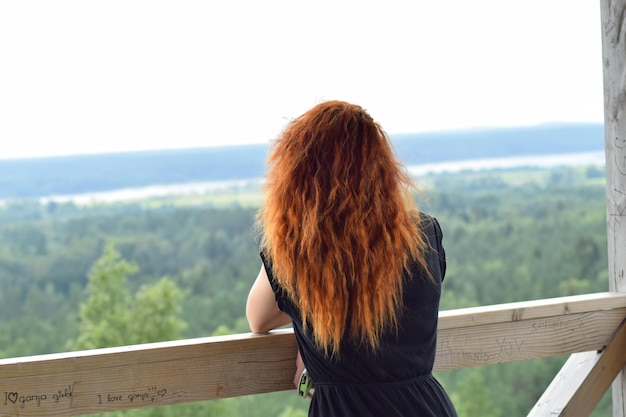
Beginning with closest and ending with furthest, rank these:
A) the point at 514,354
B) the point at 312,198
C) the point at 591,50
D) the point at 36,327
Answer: the point at 312,198, the point at 514,354, the point at 36,327, the point at 591,50

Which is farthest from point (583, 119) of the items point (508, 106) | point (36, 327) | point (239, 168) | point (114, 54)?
point (36, 327)

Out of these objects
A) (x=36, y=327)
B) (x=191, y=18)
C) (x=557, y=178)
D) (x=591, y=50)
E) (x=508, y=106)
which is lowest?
(x=36, y=327)

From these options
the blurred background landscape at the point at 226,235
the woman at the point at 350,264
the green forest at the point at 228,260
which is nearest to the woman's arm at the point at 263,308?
the woman at the point at 350,264

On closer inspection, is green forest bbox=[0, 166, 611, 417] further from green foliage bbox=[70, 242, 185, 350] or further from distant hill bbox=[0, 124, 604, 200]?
distant hill bbox=[0, 124, 604, 200]

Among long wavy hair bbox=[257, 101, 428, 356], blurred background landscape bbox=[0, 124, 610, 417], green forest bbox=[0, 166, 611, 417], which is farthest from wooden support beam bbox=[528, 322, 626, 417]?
blurred background landscape bbox=[0, 124, 610, 417]

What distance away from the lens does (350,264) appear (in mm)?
1325

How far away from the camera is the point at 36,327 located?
1828 centimetres

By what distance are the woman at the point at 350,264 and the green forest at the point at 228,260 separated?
16.3 metres

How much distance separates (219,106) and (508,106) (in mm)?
8832

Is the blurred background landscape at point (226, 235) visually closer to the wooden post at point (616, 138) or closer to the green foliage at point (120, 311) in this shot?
the green foliage at point (120, 311)

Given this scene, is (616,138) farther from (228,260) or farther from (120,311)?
(228,260)

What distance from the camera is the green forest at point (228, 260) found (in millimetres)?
18203

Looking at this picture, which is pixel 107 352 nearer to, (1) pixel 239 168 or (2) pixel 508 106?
(1) pixel 239 168

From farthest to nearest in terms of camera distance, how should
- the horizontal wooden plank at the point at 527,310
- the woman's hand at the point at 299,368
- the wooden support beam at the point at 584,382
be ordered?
the wooden support beam at the point at 584,382 → the horizontal wooden plank at the point at 527,310 → the woman's hand at the point at 299,368
